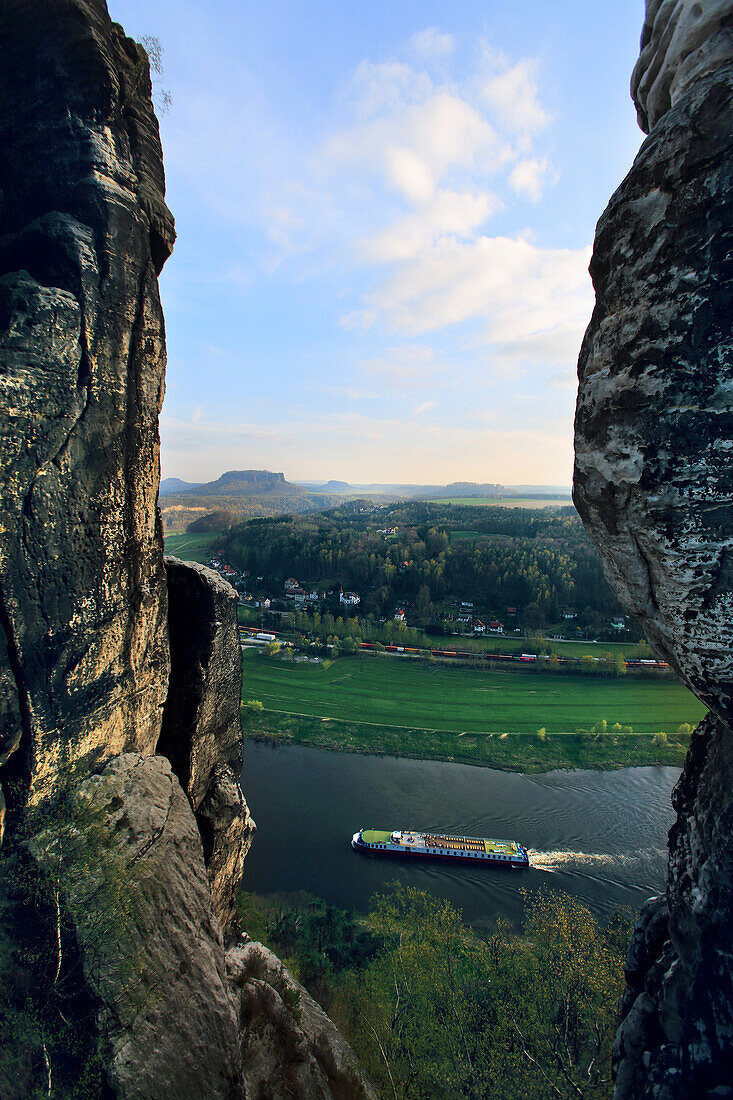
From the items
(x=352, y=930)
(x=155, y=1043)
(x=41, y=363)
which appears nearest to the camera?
(x=155, y=1043)

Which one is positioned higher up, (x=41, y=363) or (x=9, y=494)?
(x=41, y=363)

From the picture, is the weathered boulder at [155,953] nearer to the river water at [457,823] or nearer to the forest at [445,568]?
the river water at [457,823]

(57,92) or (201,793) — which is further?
A: (201,793)

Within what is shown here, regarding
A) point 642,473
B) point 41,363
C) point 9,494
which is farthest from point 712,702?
point 41,363

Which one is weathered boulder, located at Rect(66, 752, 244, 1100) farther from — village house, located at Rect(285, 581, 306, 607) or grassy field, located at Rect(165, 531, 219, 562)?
grassy field, located at Rect(165, 531, 219, 562)

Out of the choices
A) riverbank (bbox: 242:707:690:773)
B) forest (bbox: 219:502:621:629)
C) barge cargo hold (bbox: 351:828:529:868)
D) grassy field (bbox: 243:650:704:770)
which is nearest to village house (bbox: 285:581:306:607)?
forest (bbox: 219:502:621:629)

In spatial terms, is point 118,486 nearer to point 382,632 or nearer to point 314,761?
point 314,761

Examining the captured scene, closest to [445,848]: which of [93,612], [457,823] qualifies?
[457,823]

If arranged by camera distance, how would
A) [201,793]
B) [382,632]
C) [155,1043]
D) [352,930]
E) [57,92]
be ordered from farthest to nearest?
[382,632] < [352,930] < [201,793] < [57,92] < [155,1043]
